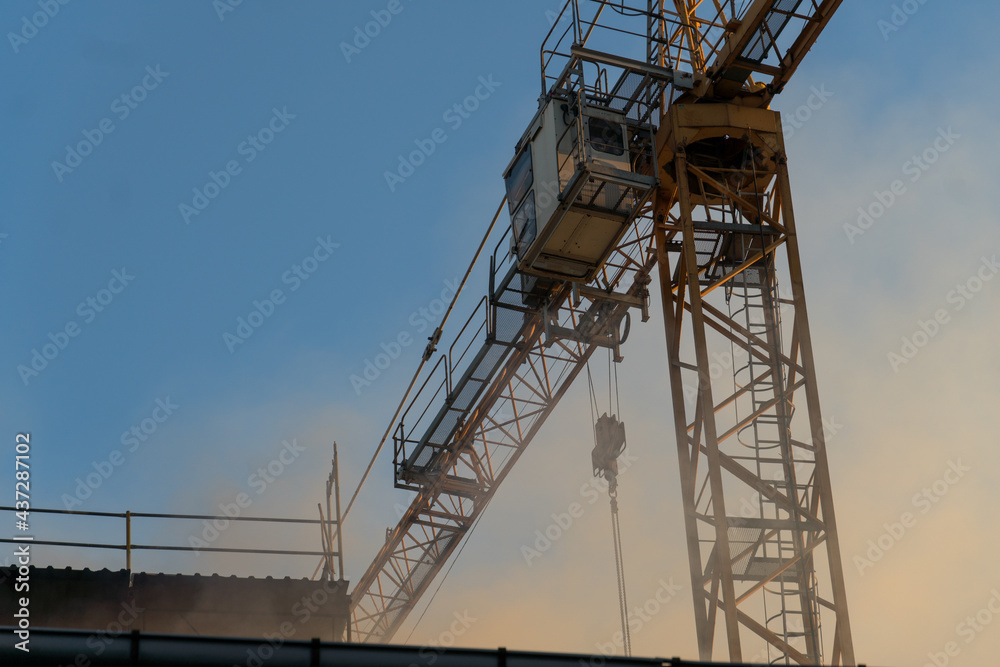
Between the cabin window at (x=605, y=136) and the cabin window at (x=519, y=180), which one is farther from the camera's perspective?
the cabin window at (x=519, y=180)

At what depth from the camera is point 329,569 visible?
2603 cm

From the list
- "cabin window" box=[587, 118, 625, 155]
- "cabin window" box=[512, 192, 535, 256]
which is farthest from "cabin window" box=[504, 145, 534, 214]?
"cabin window" box=[587, 118, 625, 155]

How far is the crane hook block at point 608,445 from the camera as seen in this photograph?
2631 centimetres

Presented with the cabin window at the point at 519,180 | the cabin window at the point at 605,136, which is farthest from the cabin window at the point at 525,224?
the cabin window at the point at 605,136

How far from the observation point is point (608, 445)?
26391mm

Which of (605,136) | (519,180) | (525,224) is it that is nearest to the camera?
(605,136)

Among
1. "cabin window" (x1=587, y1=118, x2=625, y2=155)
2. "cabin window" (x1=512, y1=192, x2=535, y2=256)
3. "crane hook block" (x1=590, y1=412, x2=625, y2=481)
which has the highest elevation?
"cabin window" (x1=587, y1=118, x2=625, y2=155)

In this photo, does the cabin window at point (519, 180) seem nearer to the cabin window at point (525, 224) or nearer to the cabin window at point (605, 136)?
the cabin window at point (525, 224)

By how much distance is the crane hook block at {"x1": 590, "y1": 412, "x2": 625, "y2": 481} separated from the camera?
1036 inches

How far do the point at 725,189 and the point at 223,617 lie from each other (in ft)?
38.0

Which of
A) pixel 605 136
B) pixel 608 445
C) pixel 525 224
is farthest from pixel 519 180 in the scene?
pixel 608 445

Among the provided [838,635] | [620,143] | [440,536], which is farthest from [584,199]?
[440,536]

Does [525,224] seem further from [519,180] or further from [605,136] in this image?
[605,136]

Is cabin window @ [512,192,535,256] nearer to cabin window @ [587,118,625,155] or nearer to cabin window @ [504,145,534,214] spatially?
cabin window @ [504,145,534,214]
